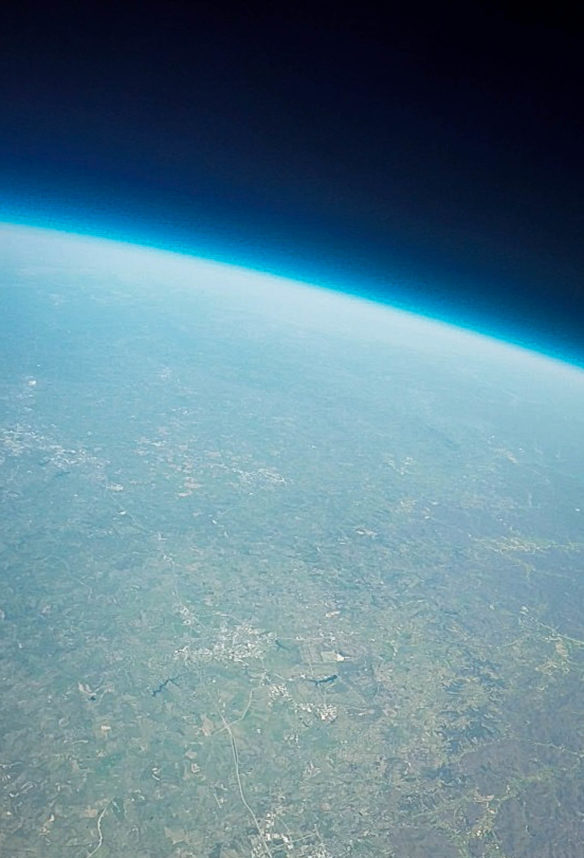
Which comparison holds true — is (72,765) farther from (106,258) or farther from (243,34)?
(106,258)

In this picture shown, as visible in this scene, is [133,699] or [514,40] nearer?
[514,40]

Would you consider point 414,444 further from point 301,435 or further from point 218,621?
point 218,621

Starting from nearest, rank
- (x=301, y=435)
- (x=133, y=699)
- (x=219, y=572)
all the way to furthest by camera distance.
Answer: (x=133, y=699), (x=219, y=572), (x=301, y=435)

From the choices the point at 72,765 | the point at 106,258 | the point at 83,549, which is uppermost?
the point at 106,258

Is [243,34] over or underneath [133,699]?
over

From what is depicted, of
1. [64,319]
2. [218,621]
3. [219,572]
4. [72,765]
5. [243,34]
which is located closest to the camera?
[243,34]

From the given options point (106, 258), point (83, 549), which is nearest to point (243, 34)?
point (83, 549)

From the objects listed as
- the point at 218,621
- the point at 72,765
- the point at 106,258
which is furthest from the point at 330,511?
the point at 106,258
